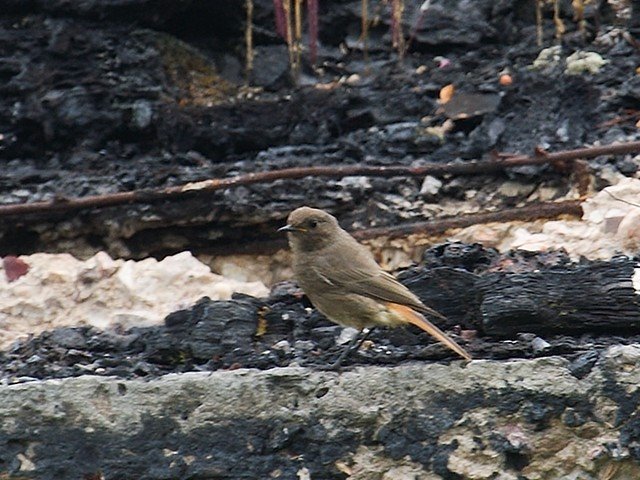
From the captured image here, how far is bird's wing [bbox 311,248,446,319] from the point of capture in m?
4.93

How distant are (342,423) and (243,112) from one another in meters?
2.04

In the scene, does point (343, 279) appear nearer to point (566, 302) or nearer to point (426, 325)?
point (426, 325)

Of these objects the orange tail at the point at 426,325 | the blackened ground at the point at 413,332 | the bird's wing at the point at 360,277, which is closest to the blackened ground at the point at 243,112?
the bird's wing at the point at 360,277

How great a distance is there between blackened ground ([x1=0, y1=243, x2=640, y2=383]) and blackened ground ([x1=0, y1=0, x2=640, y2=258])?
68 cm

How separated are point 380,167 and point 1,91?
1.54 meters

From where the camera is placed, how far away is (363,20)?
620cm

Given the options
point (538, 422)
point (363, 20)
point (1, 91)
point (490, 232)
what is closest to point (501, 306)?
point (538, 422)

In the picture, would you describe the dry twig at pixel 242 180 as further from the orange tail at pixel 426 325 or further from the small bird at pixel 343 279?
the orange tail at pixel 426 325

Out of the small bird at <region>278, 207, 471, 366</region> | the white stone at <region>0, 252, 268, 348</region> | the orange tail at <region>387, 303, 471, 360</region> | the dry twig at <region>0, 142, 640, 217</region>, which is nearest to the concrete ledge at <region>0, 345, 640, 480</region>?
the orange tail at <region>387, 303, 471, 360</region>

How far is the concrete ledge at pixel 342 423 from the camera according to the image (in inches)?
166

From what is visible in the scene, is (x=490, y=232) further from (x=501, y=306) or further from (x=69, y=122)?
(x=69, y=122)

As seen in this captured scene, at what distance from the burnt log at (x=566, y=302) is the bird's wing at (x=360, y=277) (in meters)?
0.26

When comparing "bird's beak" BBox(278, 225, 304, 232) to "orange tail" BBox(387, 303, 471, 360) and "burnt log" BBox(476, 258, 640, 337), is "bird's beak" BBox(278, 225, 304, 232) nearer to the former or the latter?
"orange tail" BBox(387, 303, 471, 360)

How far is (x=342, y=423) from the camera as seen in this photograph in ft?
14.2
